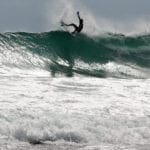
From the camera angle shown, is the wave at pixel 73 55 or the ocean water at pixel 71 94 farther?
the wave at pixel 73 55

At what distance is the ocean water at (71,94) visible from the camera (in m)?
10.1

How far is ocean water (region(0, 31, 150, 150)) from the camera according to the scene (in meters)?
10.1

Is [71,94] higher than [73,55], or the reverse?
[73,55]

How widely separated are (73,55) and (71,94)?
7.27 m

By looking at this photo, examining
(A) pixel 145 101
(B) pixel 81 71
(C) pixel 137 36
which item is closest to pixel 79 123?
(A) pixel 145 101

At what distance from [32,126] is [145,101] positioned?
4.16 m

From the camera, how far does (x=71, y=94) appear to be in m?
13.5

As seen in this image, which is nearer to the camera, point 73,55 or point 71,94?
point 71,94

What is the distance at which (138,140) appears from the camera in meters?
10.4

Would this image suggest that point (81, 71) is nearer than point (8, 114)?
No

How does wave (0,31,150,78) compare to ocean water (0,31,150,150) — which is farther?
wave (0,31,150,78)

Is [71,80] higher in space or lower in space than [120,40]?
lower

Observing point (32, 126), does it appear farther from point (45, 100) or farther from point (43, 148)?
point (45, 100)

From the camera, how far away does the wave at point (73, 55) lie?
59.7ft
